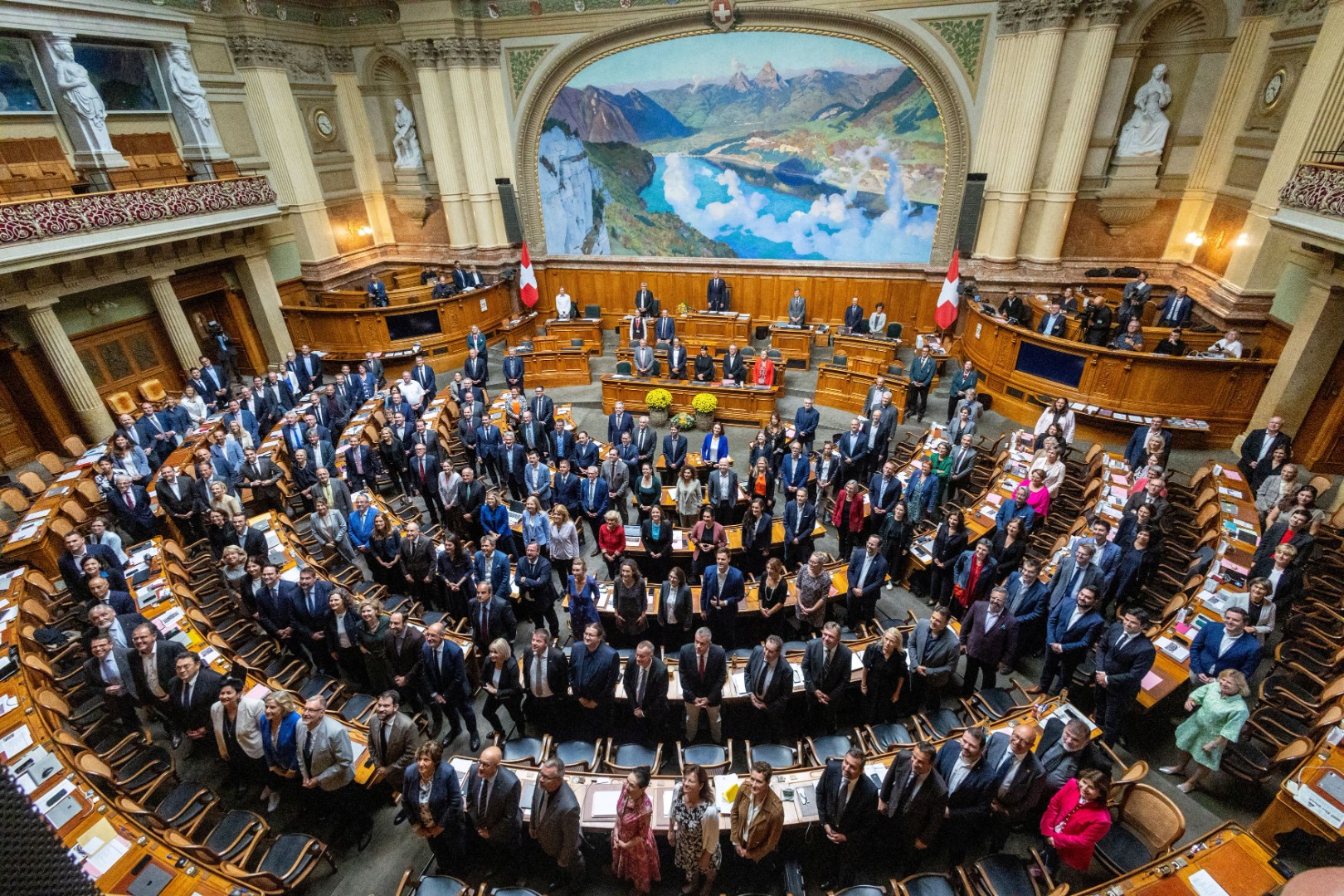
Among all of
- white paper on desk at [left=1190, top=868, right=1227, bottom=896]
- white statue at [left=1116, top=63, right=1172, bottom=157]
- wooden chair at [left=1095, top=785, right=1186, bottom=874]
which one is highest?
white statue at [left=1116, top=63, right=1172, bottom=157]

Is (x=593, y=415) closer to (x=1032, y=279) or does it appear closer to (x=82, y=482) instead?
(x=82, y=482)

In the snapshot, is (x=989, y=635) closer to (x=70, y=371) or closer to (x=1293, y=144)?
(x=1293, y=144)

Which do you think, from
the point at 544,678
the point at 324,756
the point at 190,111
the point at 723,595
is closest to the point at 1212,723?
the point at 723,595

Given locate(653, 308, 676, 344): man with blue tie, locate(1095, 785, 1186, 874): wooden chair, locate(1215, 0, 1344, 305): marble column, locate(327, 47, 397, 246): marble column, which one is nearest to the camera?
locate(1095, 785, 1186, 874): wooden chair

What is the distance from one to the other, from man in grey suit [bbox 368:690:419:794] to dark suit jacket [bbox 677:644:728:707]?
2.25m

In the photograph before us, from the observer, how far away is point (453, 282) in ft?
56.5

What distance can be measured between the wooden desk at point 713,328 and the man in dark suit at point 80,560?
11553mm

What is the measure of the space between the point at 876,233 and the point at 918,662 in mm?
12692

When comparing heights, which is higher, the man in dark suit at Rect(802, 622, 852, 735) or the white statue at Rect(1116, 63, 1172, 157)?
the white statue at Rect(1116, 63, 1172, 157)

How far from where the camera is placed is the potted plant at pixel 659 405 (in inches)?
513

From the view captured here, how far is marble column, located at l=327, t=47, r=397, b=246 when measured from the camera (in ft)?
56.1

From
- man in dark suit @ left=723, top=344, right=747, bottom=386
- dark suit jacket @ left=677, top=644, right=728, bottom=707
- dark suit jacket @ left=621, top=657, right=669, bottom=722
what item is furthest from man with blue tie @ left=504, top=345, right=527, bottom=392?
dark suit jacket @ left=677, top=644, right=728, bottom=707

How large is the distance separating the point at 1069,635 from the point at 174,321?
56.8 ft

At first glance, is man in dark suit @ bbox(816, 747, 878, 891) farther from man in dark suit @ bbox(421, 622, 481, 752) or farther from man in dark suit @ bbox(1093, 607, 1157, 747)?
man in dark suit @ bbox(421, 622, 481, 752)
